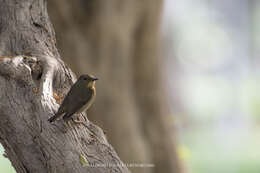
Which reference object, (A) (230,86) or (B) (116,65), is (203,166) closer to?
(A) (230,86)

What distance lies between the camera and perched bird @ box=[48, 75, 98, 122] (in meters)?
2.12

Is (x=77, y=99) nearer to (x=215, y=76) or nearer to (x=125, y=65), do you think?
(x=125, y=65)

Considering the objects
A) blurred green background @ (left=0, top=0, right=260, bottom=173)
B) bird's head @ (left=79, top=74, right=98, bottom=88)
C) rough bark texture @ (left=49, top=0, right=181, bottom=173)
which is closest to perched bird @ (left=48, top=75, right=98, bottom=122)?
bird's head @ (left=79, top=74, right=98, bottom=88)

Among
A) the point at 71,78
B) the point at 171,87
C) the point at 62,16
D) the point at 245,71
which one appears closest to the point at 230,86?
the point at 245,71

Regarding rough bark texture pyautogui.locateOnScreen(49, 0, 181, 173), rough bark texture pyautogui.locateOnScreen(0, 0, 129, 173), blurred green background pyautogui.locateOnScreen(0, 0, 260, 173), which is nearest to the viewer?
rough bark texture pyautogui.locateOnScreen(0, 0, 129, 173)

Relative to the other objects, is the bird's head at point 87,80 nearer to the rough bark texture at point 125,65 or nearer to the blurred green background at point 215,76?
the rough bark texture at point 125,65

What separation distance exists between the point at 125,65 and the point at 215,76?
24.5 ft

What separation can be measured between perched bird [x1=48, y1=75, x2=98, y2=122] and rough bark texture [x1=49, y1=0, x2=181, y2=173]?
2.40 meters

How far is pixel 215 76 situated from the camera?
40.4ft

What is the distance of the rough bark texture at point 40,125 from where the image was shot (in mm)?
2090

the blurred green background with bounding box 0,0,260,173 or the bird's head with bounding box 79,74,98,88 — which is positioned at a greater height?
the bird's head with bounding box 79,74,98,88

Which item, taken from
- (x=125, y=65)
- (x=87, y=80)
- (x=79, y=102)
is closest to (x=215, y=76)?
(x=125, y=65)

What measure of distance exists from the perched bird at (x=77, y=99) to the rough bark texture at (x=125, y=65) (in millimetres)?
2398

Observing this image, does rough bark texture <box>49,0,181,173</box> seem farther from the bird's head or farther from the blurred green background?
the blurred green background
